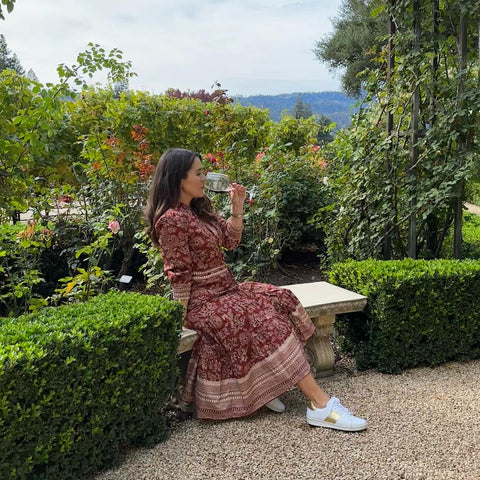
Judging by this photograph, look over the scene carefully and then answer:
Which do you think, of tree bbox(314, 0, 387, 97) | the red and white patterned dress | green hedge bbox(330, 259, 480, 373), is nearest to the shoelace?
the red and white patterned dress

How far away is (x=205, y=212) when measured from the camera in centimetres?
312

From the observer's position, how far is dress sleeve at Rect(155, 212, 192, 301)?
2.85 metres

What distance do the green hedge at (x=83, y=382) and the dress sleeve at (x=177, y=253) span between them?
0.14m

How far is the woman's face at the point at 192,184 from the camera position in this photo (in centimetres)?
296

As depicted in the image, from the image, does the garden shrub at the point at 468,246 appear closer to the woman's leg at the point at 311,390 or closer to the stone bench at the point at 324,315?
the stone bench at the point at 324,315

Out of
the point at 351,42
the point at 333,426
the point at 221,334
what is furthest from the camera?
the point at 351,42

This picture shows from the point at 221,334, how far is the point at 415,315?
51.5 inches

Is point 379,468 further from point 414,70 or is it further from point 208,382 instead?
point 414,70

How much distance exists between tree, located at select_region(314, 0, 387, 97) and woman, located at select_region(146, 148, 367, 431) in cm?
2043

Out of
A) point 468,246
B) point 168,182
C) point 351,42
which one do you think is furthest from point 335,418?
point 351,42

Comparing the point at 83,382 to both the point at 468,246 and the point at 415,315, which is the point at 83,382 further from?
the point at 468,246

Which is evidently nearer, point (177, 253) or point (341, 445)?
point (341, 445)

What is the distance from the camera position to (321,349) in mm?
3428

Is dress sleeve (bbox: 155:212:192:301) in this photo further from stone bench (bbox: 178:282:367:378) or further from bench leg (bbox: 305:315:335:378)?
bench leg (bbox: 305:315:335:378)
